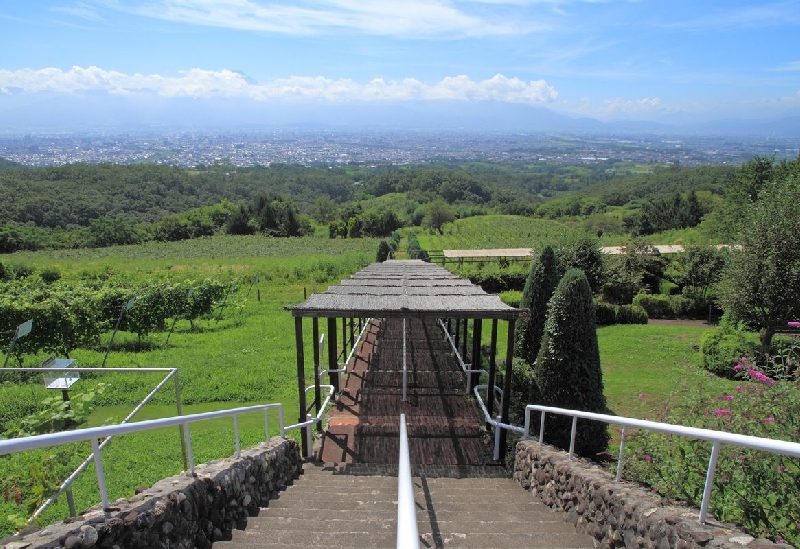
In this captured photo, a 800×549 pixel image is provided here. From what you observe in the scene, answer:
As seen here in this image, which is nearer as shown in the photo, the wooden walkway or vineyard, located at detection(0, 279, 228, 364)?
the wooden walkway

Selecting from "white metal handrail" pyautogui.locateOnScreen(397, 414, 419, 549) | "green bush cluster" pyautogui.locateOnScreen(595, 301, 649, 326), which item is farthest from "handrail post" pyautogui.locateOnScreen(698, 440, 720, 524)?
"green bush cluster" pyautogui.locateOnScreen(595, 301, 649, 326)

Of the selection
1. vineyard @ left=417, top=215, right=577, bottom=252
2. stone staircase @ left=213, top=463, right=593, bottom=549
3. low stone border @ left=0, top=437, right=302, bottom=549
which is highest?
low stone border @ left=0, top=437, right=302, bottom=549

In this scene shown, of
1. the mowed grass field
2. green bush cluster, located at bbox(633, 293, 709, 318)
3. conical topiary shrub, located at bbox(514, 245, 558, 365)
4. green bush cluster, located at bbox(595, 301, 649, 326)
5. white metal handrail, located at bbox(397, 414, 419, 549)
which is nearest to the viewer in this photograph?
white metal handrail, located at bbox(397, 414, 419, 549)

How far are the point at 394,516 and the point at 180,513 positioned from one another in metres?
1.97

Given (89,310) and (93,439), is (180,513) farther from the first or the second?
(89,310)

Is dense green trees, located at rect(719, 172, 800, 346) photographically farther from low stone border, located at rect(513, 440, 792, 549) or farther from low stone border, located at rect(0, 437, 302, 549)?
low stone border, located at rect(0, 437, 302, 549)

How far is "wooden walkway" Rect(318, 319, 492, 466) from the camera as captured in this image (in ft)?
23.3

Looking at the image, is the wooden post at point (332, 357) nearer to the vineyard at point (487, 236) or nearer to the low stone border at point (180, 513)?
the low stone border at point (180, 513)

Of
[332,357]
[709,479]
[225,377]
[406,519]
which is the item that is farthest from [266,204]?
[406,519]

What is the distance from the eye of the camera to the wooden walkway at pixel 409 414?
7102mm

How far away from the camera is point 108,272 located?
30516 mm

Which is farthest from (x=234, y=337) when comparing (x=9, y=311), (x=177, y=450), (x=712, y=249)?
(x=712, y=249)

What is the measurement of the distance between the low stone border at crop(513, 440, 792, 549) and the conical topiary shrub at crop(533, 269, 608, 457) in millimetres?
2375

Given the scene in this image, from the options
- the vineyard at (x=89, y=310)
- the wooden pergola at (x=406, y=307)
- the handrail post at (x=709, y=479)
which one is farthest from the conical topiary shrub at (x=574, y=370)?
the vineyard at (x=89, y=310)
